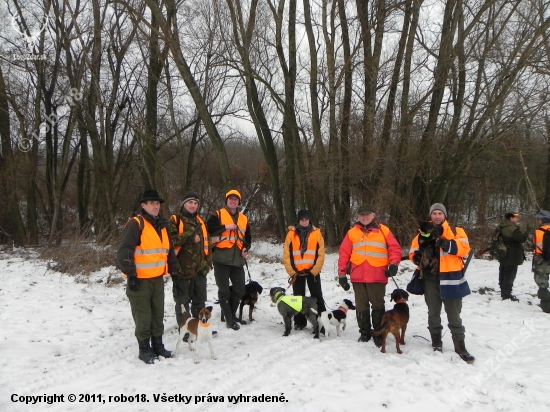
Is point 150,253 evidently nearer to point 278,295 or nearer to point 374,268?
point 278,295

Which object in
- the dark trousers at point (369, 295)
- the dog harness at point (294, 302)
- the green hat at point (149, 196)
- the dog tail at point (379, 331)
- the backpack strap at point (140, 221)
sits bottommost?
the dog tail at point (379, 331)

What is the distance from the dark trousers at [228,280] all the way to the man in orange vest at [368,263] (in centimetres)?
165

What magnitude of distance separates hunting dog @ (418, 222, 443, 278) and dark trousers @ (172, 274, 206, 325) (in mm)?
3075

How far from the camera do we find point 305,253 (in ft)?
19.7

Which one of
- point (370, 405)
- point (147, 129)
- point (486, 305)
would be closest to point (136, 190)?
point (147, 129)

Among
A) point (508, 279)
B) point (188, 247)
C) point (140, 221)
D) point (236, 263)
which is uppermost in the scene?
point (140, 221)

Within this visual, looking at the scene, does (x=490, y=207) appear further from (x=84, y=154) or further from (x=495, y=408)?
(x=84, y=154)

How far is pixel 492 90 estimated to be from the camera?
485 inches

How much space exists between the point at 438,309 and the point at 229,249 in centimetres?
304

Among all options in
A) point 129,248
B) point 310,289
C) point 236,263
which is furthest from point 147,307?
point 310,289

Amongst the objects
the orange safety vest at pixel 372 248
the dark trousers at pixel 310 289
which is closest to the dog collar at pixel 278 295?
the dark trousers at pixel 310 289

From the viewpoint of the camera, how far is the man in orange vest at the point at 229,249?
5.95m

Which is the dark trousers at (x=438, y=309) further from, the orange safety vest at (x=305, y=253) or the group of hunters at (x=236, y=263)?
the orange safety vest at (x=305, y=253)

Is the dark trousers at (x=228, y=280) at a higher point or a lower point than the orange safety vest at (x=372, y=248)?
lower
